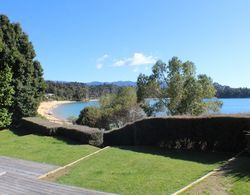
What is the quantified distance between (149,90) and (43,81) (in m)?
10.2

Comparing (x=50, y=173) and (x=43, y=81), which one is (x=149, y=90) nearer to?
(x=43, y=81)

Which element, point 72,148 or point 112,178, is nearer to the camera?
point 112,178

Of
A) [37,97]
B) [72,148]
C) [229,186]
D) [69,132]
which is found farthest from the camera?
[37,97]

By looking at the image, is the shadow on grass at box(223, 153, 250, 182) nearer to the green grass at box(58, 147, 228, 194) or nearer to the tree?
the green grass at box(58, 147, 228, 194)

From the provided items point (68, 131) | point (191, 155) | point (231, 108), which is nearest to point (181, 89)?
point (68, 131)

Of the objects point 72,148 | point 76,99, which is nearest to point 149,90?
point 72,148

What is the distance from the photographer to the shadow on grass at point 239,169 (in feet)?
37.6

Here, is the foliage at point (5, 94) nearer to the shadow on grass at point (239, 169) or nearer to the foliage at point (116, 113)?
the foliage at point (116, 113)

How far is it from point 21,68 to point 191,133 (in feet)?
64.5

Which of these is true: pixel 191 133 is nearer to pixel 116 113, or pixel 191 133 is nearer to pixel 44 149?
pixel 44 149

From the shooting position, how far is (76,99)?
191250 millimetres

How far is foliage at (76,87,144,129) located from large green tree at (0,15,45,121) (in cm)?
1616

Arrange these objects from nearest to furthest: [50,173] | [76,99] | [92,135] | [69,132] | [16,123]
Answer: [50,173]
[92,135]
[69,132]
[16,123]
[76,99]

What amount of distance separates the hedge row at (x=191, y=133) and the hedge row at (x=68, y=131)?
4.74 feet
